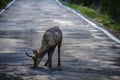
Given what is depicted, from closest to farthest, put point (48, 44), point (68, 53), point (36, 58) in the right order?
1. point (48, 44)
2. point (36, 58)
3. point (68, 53)

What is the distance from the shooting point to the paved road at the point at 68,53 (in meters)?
10.5

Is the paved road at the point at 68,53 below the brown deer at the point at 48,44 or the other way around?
below

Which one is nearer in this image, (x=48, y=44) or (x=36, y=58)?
(x=48, y=44)

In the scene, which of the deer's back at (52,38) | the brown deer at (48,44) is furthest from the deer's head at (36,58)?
Answer: the deer's back at (52,38)

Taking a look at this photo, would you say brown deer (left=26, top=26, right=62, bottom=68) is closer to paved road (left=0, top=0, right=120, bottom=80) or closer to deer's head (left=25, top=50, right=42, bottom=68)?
deer's head (left=25, top=50, right=42, bottom=68)

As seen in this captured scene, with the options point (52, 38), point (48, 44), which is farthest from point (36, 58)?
point (52, 38)

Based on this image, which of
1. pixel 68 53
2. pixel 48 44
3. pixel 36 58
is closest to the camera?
pixel 48 44

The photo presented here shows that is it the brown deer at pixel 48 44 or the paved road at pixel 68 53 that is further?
the brown deer at pixel 48 44

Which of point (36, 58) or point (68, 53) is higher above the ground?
point (36, 58)

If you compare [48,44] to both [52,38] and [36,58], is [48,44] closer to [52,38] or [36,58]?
[52,38]

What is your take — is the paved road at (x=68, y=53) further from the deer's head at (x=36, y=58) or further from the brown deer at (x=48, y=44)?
the brown deer at (x=48, y=44)

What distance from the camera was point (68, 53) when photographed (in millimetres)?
13930

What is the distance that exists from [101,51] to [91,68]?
301cm

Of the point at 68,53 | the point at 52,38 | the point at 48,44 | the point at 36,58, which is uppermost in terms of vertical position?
the point at 52,38
